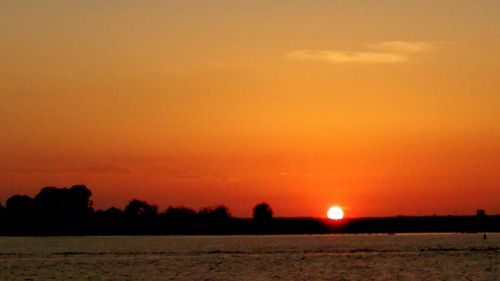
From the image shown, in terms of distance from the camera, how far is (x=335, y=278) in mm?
102000

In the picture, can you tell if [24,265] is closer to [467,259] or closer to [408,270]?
[408,270]

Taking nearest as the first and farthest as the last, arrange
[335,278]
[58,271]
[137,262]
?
[335,278], [58,271], [137,262]

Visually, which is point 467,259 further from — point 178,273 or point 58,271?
point 58,271

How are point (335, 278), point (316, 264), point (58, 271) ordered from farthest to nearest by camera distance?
1. point (316, 264)
2. point (58, 271)
3. point (335, 278)

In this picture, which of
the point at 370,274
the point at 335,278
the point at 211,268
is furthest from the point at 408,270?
the point at 211,268

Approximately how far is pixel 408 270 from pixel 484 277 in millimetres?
15413

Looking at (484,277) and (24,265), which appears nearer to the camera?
(484,277)

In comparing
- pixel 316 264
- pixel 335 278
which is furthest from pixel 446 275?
pixel 316 264

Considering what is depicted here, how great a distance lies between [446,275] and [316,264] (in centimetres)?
3090

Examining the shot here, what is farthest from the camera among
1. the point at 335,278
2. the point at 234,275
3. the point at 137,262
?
the point at 137,262

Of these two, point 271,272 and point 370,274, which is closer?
point 370,274

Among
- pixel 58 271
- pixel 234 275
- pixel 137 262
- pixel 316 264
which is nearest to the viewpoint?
pixel 234 275

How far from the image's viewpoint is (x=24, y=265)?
13875cm

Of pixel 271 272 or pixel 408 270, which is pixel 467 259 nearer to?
pixel 408 270
